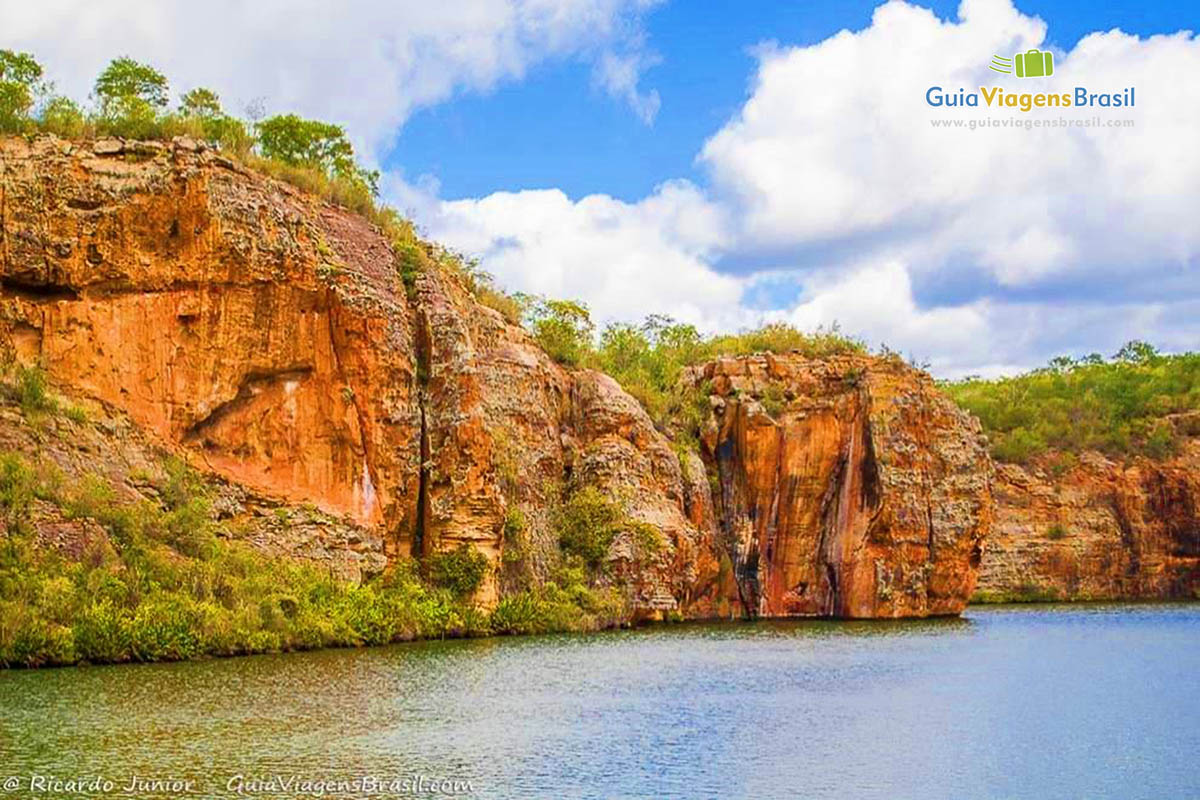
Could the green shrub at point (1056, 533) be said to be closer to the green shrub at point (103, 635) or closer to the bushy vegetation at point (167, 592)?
the bushy vegetation at point (167, 592)

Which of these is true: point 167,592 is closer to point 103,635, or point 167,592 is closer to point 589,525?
point 103,635

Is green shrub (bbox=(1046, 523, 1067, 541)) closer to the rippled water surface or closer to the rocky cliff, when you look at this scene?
the rocky cliff

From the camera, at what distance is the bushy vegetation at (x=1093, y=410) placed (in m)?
97.9

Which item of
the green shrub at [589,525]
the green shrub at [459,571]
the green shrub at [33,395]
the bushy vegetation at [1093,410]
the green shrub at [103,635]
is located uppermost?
the bushy vegetation at [1093,410]

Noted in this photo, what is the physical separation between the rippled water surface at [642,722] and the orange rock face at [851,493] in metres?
22.1

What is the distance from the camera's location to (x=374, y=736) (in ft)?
79.5

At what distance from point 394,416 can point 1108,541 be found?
5873cm

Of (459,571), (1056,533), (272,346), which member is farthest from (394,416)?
(1056,533)

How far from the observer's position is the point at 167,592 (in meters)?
37.7

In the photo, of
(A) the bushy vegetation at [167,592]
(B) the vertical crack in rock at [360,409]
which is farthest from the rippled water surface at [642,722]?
(B) the vertical crack in rock at [360,409]

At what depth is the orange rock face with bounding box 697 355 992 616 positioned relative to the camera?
64.7 meters

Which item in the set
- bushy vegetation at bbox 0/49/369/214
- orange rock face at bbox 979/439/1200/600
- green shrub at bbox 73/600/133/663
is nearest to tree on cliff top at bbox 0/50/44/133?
bushy vegetation at bbox 0/49/369/214

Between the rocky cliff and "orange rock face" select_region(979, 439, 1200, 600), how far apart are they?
27155 millimetres

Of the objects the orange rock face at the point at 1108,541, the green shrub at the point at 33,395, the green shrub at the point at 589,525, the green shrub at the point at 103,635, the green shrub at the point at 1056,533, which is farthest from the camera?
the green shrub at the point at 1056,533
